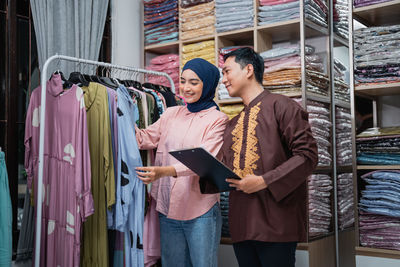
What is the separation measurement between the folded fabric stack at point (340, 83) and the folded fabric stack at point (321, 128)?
0.73ft

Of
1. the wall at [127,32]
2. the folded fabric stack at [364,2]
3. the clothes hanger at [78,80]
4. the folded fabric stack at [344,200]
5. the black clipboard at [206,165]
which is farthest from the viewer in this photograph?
the wall at [127,32]

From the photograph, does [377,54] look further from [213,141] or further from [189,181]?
[189,181]

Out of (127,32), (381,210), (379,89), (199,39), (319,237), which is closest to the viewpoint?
(381,210)

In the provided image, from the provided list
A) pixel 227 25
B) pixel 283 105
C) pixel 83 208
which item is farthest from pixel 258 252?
pixel 227 25

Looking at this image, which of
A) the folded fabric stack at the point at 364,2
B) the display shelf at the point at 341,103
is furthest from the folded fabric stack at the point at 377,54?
the display shelf at the point at 341,103

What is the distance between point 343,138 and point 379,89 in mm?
676

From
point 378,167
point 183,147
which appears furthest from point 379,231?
point 183,147

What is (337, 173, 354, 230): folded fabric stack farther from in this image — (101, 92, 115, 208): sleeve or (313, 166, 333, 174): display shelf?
(101, 92, 115, 208): sleeve

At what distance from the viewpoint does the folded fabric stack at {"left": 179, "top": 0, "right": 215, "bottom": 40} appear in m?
3.39

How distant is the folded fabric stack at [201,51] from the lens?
3393 millimetres

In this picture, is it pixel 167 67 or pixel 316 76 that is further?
pixel 167 67

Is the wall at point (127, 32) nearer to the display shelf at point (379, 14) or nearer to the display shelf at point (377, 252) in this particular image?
the display shelf at point (379, 14)

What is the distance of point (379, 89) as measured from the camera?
2.55 m

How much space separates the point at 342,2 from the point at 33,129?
2301 mm
